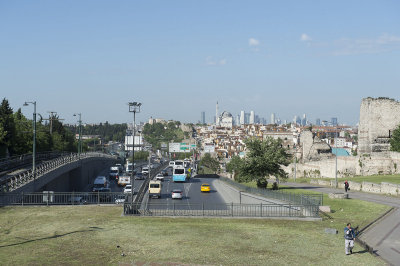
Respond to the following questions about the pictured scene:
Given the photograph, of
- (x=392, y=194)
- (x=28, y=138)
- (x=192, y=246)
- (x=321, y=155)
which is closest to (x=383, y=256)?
(x=192, y=246)

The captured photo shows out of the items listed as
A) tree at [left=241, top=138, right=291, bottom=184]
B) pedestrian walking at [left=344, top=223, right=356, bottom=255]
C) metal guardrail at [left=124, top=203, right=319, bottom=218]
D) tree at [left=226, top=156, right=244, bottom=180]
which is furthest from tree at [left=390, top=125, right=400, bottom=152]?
pedestrian walking at [left=344, top=223, right=356, bottom=255]

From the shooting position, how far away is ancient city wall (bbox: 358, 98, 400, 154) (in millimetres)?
78375

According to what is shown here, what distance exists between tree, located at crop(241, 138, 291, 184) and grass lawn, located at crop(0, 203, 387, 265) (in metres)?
19.2

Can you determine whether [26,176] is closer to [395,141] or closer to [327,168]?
[327,168]

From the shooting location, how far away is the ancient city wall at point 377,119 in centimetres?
7838

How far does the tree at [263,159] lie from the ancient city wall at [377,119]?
103ft

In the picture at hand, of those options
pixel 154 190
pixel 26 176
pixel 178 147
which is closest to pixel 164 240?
pixel 26 176

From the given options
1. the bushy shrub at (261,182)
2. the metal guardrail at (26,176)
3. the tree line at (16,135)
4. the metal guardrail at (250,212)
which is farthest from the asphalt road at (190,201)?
the tree line at (16,135)

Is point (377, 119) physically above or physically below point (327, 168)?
above

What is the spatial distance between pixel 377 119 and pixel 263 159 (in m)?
35.4

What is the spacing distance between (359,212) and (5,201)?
27.8m

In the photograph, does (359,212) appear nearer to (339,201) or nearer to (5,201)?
(339,201)

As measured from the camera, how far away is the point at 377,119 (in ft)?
259

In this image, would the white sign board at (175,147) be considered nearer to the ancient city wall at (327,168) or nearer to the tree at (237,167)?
the tree at (237,167)
